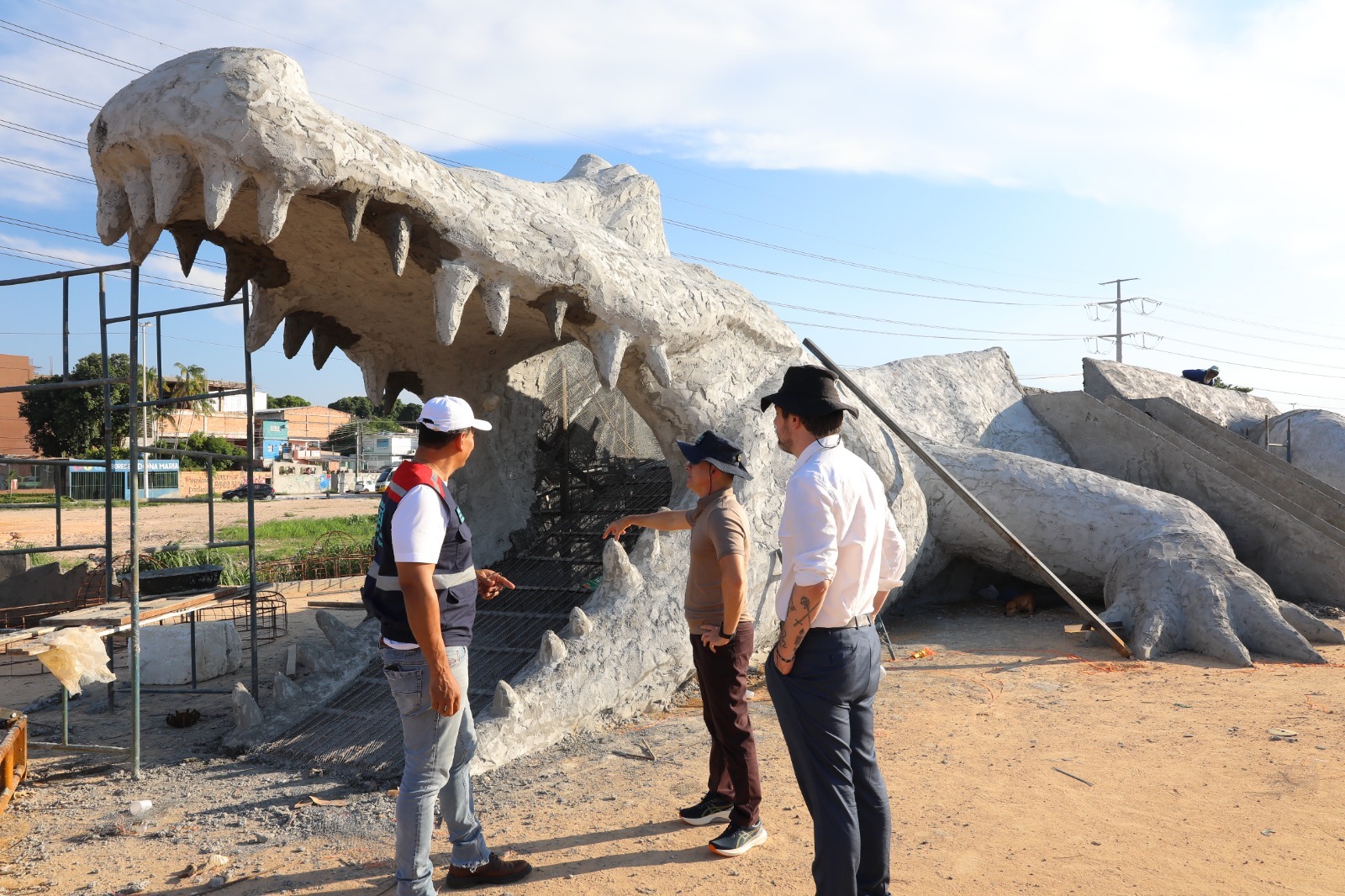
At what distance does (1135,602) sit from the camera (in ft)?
20.3

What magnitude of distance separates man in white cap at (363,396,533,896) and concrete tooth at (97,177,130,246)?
1.88 metres

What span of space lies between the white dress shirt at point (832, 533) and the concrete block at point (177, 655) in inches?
204

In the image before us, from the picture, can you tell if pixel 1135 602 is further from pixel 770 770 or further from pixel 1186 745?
pixel 770 770

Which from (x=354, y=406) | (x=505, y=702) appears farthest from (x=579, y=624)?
(x=354, y=406)

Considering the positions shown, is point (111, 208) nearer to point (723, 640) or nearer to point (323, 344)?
point (323, 344)

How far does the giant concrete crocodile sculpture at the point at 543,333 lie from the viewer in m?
3.46

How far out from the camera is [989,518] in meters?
6.62

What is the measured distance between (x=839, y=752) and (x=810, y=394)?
976mm

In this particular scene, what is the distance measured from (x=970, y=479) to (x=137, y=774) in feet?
19.0

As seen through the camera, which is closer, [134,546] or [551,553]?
[134,546]

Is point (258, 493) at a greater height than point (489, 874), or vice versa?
point (489, 874)

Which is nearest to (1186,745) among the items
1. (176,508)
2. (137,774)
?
(137,774)

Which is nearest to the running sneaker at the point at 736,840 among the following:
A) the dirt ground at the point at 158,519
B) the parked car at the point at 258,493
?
the dirt ground at the point at 158,519

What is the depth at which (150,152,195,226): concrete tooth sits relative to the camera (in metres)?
3.44
